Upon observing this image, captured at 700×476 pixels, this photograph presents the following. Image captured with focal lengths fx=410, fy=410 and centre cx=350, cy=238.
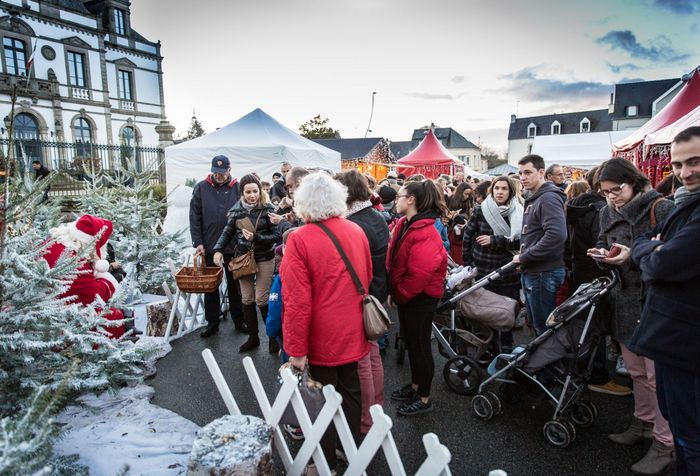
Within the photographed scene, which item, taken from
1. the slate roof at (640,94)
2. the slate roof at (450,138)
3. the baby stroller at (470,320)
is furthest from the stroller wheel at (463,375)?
the slate roof at (450,138)

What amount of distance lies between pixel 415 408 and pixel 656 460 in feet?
Result: 5.57

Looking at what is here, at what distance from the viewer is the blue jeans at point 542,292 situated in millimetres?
3863

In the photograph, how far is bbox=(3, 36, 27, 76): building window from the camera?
84.2 feet

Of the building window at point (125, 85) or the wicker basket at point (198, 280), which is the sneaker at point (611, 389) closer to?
the wicker basket at point (198, 280)

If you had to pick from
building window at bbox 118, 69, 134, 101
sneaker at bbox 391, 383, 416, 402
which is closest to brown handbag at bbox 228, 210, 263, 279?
sneaker at bbox 391, 383, 416, 402

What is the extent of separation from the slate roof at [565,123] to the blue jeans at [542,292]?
5901 cm

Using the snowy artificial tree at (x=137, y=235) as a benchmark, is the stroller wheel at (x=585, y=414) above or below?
below

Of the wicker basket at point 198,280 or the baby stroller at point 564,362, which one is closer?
the baby stroller at point 564,362

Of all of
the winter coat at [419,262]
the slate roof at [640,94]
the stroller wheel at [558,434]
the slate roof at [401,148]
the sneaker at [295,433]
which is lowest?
the sneaker at [295,433]

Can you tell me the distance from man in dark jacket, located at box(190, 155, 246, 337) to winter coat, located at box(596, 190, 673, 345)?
4095mm

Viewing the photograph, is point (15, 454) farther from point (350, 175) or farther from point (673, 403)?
point (673, 403)

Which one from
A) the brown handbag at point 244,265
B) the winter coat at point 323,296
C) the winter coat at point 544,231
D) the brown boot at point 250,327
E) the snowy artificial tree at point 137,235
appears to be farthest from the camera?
the snowy artificial tree at point 137,235

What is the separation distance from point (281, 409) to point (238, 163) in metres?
9.64

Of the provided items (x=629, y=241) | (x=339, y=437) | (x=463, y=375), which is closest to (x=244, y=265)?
(x=463, y=375)
